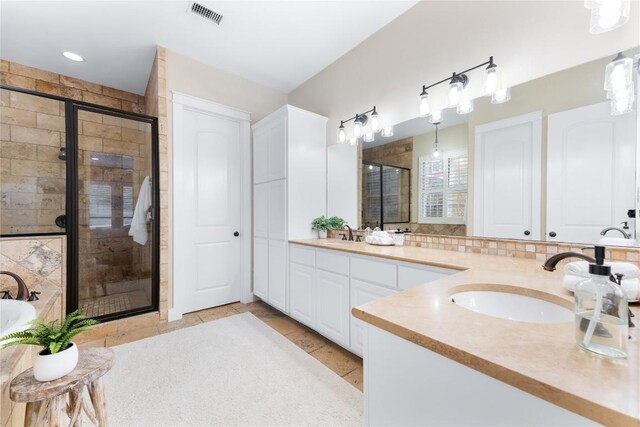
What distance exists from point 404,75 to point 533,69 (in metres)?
0.96

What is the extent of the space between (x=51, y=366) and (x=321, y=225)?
219 centimetres

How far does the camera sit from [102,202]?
2.77m

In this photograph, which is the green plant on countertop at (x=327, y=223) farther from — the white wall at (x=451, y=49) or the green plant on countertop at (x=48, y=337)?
the green plant on countertop at (x=48, y=337)

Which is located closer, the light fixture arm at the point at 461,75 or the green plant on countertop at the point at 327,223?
the light fixture arm at the point at 461,75

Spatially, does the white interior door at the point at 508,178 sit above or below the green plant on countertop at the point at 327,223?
above

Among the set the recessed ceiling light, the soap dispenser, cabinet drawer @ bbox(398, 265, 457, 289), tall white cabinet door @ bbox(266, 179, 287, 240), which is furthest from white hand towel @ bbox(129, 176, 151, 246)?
the soap dispenser

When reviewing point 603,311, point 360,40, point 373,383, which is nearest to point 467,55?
point 360,40

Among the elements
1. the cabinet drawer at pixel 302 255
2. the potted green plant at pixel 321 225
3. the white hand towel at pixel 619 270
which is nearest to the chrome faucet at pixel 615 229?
the white hand towel at pixel 619 270

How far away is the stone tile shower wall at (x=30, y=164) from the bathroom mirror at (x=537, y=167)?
3461 mm

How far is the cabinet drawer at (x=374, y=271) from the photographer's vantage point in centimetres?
172

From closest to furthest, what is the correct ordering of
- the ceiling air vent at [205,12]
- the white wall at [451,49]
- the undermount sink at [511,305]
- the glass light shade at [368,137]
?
the undermount sink at [511,305], the white wall at [451,49], the ceiling air vent at [205,12], the glass light shade at [368,137]

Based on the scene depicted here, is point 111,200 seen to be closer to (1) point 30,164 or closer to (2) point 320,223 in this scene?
(1) point 30,164

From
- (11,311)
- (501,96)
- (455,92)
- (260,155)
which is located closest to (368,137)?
(455,92)

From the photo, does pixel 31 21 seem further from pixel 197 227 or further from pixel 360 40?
pixel 360 40
